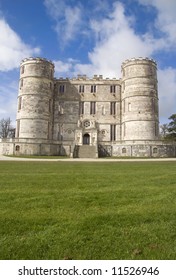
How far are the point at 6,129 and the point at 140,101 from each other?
40077 mm

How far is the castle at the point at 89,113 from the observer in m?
35.3

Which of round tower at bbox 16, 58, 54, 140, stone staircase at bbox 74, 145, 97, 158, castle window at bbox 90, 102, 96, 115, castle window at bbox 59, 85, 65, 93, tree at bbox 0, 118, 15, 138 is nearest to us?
stone staircase at bbox 74, 145, 97, 158

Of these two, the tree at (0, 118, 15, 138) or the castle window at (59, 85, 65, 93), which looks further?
the tree at (0, 118, 15, 138)

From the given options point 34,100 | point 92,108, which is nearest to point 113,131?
point 92,108

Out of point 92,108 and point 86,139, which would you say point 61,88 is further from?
point 86,139

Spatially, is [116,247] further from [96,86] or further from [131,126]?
[96,86]

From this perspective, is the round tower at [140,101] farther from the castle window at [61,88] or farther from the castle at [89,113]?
the castle window at [61,88]

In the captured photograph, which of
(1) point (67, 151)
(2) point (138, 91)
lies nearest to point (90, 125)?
(1) point (67, 151)

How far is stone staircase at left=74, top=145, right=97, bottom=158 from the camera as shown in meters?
32.9

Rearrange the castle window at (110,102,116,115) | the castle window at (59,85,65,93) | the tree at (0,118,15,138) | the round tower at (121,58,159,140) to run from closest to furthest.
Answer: the round tower at (121,58,159,140)
the castle window at (110,102,116,115)
the castle window at (59,85,65,93)
the tree at (0,118,15,138)

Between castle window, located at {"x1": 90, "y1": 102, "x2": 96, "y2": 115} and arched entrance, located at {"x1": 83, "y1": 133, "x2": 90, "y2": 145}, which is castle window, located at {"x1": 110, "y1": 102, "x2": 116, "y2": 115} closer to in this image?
castle window, located at {"x1": 90, "y1": 102, "x2": 96, "y2": 115}

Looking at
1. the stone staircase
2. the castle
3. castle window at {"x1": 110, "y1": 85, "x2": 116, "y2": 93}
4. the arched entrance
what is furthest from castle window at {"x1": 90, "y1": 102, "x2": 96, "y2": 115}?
the stone staircase

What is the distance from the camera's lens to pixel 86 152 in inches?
1329
